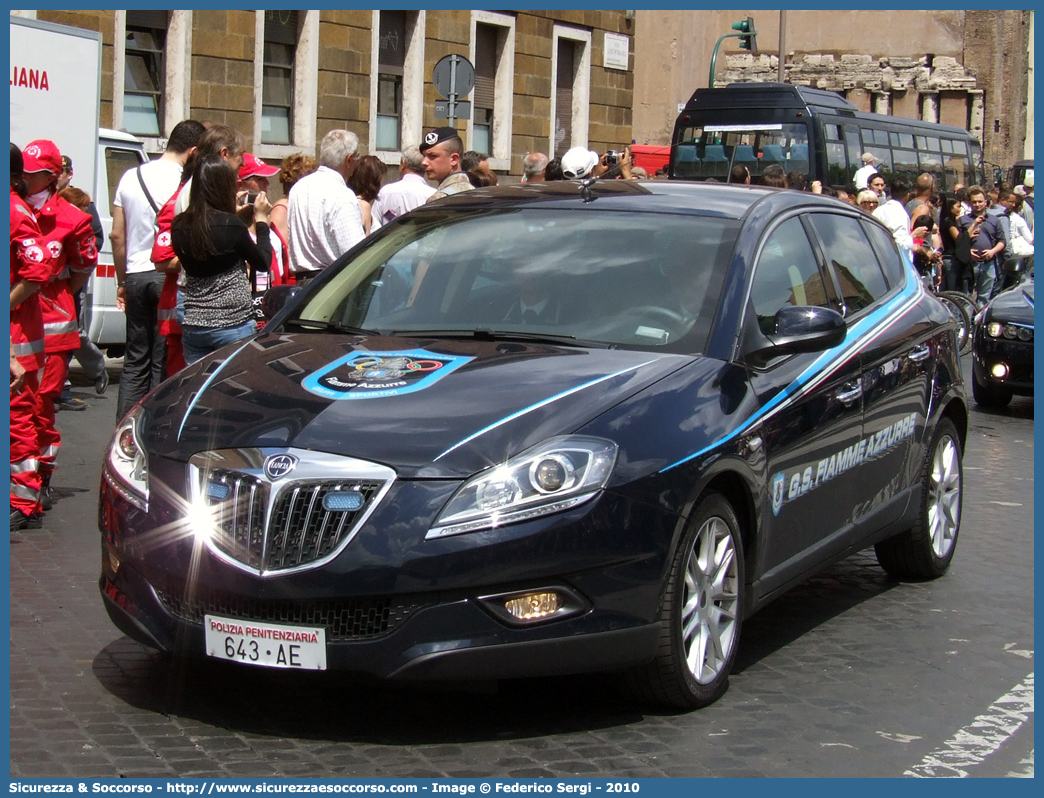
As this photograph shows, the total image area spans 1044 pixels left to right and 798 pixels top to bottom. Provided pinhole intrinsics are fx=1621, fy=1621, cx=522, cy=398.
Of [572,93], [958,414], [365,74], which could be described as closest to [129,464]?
[958,414]

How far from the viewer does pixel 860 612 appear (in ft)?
22.0

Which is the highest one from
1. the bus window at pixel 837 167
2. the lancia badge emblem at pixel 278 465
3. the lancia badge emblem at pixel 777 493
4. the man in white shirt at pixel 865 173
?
the bus window at pixel 837 167

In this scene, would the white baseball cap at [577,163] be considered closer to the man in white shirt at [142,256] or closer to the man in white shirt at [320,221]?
the man in white shirt at [320,221]

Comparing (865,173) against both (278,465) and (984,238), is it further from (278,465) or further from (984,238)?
(278,465)

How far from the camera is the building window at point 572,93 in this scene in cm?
3150

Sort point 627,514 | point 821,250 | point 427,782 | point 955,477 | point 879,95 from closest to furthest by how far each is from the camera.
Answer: point 427,782
point 627,514
point 821,250
point 955,477
point 879,95

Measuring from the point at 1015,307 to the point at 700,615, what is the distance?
424 inches

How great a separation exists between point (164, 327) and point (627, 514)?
4.76m

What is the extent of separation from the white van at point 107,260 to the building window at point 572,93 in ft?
54.9

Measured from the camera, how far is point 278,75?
24453 mm

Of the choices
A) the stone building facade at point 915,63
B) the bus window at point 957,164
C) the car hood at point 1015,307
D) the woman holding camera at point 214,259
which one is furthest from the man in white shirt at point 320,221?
the stone building facade at point 915,63

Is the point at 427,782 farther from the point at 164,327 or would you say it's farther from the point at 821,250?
the point at 164,327

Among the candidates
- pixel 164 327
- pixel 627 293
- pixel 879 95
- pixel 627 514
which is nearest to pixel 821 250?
pixel 627 293

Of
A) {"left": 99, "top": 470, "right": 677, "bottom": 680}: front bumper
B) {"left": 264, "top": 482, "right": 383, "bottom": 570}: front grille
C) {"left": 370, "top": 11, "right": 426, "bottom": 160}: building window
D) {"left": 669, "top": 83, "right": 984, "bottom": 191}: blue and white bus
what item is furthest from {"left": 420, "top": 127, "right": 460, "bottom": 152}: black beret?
{"left": 669, "top": 83, "right": 984, "bottom": 191}: blue and white bus
